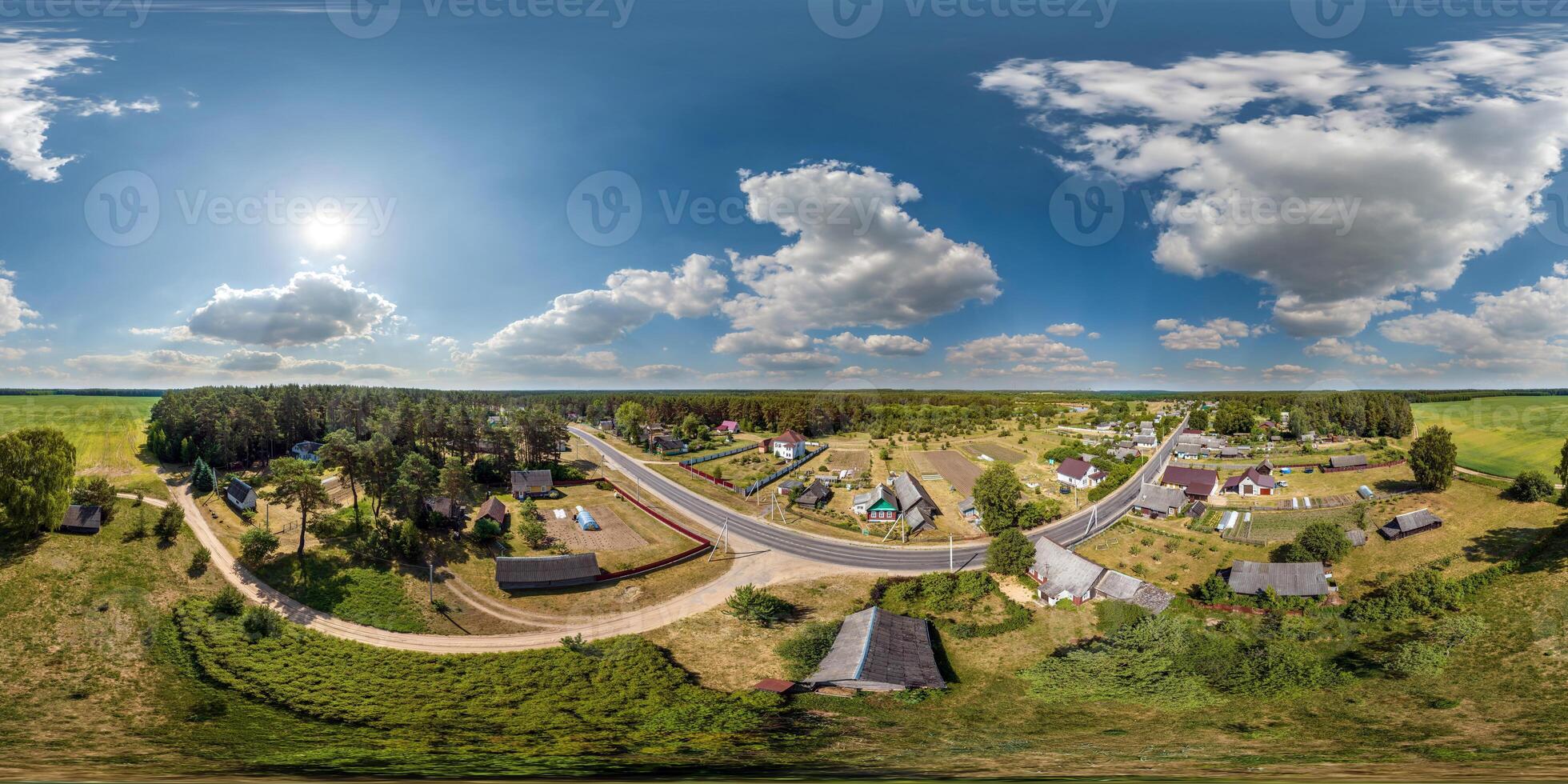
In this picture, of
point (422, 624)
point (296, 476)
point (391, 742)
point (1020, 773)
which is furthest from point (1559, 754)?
point (296, 476)

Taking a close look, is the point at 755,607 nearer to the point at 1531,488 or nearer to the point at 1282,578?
the point at 1282,578

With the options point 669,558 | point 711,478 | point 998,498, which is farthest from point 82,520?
point 998,498

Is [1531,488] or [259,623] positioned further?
[1531,488]

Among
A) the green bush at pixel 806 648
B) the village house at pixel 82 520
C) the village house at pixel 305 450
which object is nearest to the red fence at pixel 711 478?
the green bush at pixel 806 648

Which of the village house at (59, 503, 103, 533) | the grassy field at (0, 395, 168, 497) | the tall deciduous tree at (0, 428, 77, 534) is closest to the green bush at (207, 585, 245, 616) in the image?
the village house at (59, 503, 103, 533)

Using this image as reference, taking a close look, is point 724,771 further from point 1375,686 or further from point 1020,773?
point 1375,686

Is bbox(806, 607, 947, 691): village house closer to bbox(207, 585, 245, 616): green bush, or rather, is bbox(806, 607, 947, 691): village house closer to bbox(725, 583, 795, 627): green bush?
bbox(725, 583, 795, 627): green bush
